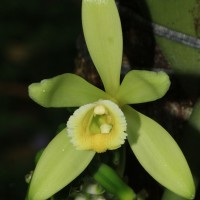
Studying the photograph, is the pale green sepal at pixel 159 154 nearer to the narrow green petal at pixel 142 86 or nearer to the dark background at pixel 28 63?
the narrow green petal at pixel 142 86

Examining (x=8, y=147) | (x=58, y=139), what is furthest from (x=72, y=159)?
(x=8, y=147)

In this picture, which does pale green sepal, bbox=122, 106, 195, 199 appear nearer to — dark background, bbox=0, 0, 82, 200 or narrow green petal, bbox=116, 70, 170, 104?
narrow green petal, bbox=116, 70, 170, 104

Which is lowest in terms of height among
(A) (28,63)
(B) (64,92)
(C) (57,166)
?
(A) (28,63)

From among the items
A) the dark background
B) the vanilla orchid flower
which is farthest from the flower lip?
the dark background

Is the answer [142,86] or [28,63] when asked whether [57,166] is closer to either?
[142,86]

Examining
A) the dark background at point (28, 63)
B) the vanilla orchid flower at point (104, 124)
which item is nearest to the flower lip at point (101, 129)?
the vanilla orchid flower at point (104, 124)

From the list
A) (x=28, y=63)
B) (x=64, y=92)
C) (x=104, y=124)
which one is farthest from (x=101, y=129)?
(x=28, y=63)
